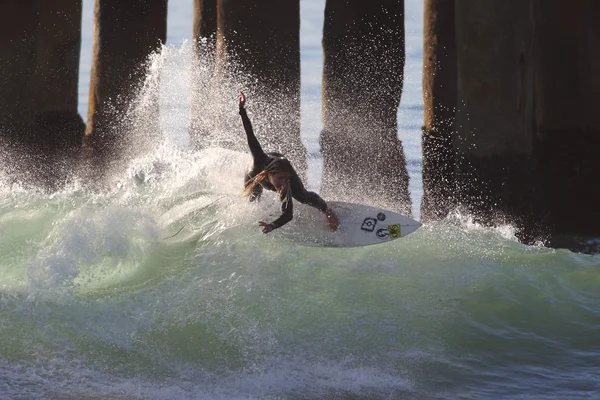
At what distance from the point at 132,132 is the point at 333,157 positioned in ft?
10.4

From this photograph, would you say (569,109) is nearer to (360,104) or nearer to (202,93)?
(360,104)

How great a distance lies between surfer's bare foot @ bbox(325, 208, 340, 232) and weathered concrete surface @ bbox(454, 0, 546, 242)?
6.96 feet

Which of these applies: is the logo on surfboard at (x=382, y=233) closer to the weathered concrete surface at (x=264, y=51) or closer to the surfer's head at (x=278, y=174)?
the surfer's head at (x=278, y=174)

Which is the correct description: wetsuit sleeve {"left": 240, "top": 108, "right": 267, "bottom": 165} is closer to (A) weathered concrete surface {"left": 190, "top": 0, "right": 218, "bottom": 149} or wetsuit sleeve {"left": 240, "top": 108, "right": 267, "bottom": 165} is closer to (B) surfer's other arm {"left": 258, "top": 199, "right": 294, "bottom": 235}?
(B) surfer's other arm {"left": 258, "top": 199, "right": 294, "bottom": 235}

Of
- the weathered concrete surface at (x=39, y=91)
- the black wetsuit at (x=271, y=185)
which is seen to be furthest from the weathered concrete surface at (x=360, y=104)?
the weathered concrete surface at (x=39, y=91)

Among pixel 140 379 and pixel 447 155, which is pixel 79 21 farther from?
pixel 140 379

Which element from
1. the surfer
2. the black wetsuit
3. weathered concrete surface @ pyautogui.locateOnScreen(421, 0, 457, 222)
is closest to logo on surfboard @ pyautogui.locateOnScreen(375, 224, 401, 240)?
the black wetsuit

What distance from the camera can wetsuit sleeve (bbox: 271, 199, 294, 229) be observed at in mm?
8766

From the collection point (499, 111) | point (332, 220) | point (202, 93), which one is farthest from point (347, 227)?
point (202, 93)

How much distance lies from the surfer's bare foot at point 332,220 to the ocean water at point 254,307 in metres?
0.24

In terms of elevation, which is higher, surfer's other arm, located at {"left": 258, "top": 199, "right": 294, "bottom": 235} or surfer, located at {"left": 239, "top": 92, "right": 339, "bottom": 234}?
surfer, located at {"left": 239, "top": 92, "right": 339, "bottom": 234}

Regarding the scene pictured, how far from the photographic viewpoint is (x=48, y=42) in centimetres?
1505

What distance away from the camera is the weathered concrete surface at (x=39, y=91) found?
14.8 m

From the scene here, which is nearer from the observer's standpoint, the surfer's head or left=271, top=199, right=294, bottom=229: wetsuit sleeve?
left=271, top=199, right=294, bottom=229: wetsuit sleeve
